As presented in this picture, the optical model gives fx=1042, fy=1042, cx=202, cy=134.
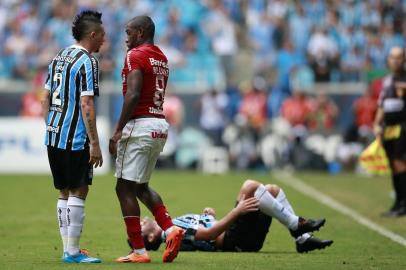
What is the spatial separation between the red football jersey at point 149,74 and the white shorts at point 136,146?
0.10 m

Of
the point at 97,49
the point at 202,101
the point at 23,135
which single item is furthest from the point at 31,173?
the point at 97,49

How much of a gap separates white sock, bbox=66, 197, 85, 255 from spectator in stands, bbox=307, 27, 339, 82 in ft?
63.9

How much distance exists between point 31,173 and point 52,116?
1657 centimetres

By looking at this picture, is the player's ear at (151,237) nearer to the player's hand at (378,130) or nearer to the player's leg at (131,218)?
the player's leg at (131,218)

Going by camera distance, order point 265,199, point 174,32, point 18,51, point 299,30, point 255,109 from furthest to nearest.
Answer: point 299,30 → point 174,32 → point 18,51 → point 255,109 → point 265,199

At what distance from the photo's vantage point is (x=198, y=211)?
49.5ft

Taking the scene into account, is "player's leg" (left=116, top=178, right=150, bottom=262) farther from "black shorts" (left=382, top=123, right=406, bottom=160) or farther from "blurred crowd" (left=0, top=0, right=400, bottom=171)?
"blurred crowd" (left=0, top=0, right=400, bottom=171)

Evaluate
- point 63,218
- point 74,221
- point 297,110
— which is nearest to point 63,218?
point 63,218

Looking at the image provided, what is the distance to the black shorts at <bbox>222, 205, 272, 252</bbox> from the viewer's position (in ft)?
32.9

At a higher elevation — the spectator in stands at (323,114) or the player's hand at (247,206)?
the player's hand at (247,206)

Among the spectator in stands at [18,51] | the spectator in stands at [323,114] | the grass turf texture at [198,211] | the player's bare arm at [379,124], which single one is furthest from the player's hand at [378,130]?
the spectator in stands at [18,51]

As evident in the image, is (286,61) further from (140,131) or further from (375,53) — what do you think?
(140,131)

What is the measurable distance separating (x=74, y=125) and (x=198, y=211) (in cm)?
616

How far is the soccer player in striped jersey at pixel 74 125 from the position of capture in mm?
9094
